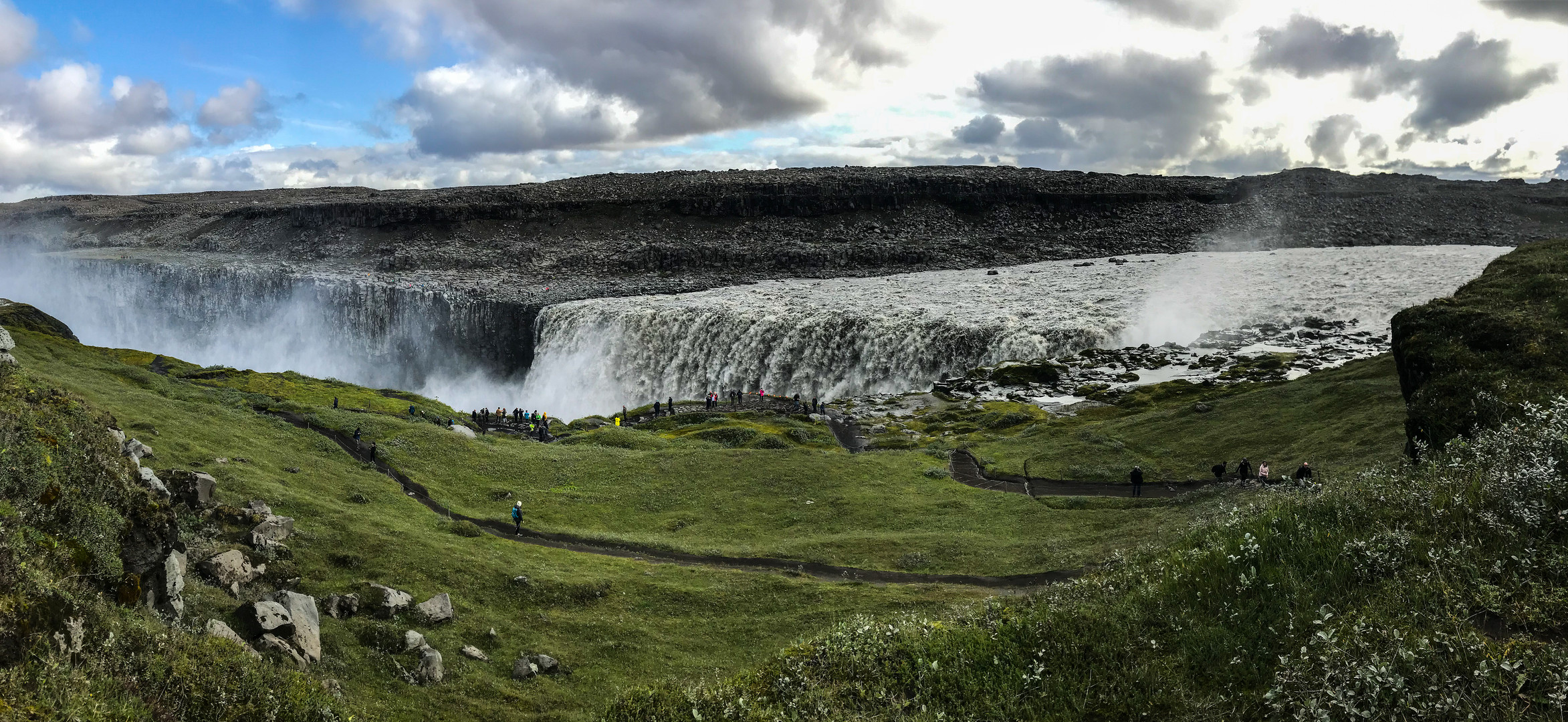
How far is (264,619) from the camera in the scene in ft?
57.3

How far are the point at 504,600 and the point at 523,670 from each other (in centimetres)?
570

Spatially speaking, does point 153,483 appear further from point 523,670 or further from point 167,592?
point 523,670

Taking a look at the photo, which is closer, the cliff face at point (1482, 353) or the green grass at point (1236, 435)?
the cliff face at point (1482, 353)

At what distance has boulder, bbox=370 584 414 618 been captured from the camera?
22.6m

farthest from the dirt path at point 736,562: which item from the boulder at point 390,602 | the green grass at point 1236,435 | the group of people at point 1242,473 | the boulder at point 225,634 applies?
the boulder at point 225,634

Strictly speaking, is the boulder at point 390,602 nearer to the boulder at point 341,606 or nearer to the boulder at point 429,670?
the boulder at point 341,606

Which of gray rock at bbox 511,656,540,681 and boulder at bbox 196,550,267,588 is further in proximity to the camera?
boulder at bbox 196,550,267,588

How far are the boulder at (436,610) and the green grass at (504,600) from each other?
41 centimetres

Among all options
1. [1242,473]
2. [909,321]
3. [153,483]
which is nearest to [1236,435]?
[1242,473]

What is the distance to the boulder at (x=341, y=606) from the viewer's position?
2220 cm

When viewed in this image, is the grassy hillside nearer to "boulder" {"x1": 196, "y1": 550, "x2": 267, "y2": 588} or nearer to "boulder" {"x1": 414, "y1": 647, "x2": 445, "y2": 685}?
"boulder" {"x1": 414, "y1": 647, "x2": 445, "y2": 685}

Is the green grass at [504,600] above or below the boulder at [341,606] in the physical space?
below

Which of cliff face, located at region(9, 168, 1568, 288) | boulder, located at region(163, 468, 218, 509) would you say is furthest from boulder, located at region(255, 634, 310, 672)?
cliff face, located at region(9, 168, 1568, 288)

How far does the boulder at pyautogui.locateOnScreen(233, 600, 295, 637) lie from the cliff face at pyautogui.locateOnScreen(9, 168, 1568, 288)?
105994mm
